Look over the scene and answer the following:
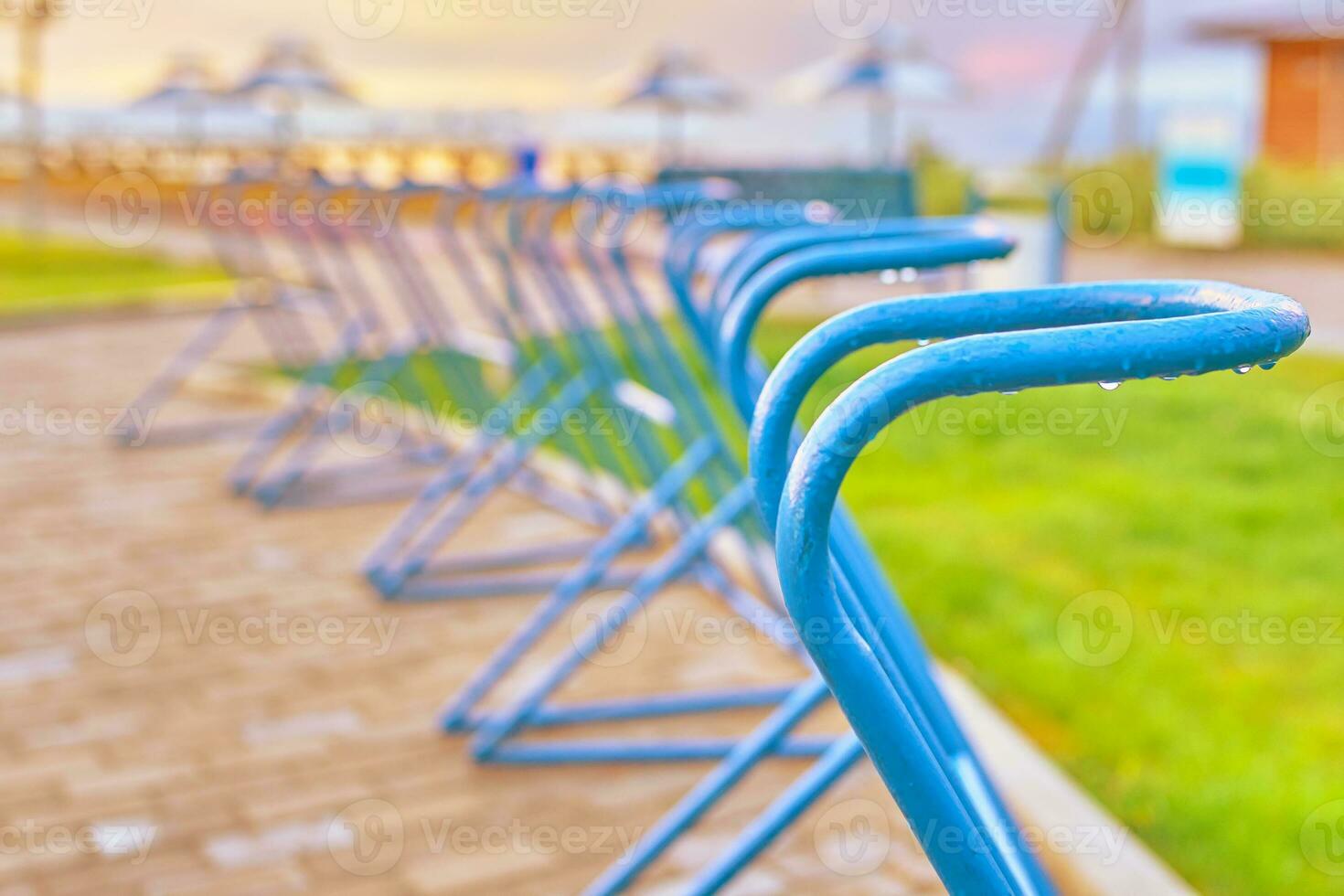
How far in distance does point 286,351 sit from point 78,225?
12546 millimetres

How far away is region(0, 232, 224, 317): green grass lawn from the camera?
11.5 metres

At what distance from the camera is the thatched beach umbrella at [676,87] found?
19.1 metres

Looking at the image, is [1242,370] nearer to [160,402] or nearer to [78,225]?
[160,402]

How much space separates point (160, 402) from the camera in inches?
291

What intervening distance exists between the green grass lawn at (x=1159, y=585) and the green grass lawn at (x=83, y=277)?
22.1 ft

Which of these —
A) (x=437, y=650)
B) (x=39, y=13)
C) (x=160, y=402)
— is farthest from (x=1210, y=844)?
(x=39, y=13)

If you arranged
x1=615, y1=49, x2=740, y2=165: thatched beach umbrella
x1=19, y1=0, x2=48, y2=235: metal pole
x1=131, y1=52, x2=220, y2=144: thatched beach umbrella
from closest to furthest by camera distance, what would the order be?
x1=19, y1=0, x2=48, y2=235: metal pole
x1=615, y1=49, x2=740, y2=165: thatched beach umbrella
x1=131, y1=52, x2=220, y2=144: thatched beach umbrella

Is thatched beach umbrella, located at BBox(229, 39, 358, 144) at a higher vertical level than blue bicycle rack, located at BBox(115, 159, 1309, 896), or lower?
lower

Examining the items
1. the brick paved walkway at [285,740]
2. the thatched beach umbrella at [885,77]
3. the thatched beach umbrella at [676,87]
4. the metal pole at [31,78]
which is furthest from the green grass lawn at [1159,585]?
the thatched beach umbrella at [676,87]

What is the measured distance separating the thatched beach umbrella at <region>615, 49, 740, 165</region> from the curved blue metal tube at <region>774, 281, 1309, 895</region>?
18270 millimetres

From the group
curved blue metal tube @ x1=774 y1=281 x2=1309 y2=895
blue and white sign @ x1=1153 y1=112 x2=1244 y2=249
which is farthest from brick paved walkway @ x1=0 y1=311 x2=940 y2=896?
blue and white sign @ x1=1153 y1=112 x2=1244 y2=249

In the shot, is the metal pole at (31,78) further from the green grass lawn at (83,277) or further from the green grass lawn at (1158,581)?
the green grass lawn at (1158,581)

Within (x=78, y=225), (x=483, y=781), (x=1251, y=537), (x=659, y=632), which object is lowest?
(x=78, y=225)

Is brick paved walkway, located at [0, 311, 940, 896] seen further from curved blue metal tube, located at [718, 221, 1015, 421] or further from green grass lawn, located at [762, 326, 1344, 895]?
curved blue metal tube, located at [718, 221, 1015, 421]
